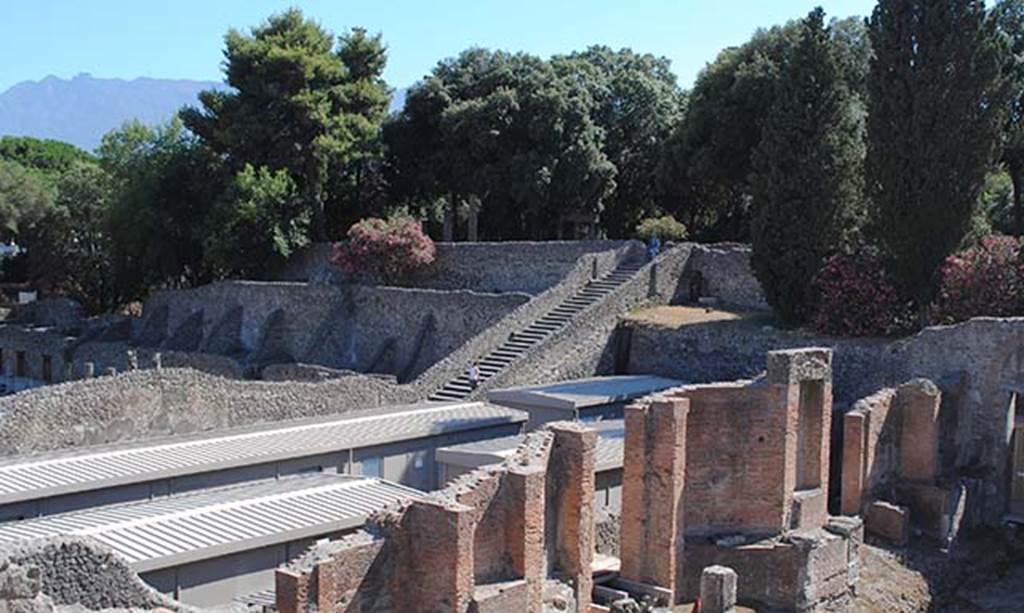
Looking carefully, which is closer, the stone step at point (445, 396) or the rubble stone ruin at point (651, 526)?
the rubble stone ruin at point (651, 526)

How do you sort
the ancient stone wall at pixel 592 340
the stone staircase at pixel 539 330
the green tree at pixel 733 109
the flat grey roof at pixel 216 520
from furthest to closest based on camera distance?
the green tree at pixel 733 109
the ancient stone wall at pixel 592 340
the stone staircase at pixel 539 330
the flat grey roof at pixel 216 520

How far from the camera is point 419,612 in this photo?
13219mm

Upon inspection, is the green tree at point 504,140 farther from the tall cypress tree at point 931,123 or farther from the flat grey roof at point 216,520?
the flat grey roof at point 216,520

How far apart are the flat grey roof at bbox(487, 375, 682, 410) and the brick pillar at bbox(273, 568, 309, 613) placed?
13.1 m

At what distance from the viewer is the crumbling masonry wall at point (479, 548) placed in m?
12.4

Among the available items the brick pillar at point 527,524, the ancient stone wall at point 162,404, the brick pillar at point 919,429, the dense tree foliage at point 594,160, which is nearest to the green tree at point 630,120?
the dense tree foliage at point 594,160

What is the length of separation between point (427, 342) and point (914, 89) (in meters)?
15.3

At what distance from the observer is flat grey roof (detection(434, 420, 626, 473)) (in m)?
20.9

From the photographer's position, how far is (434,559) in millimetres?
13086

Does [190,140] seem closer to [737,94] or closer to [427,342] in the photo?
[427,342]

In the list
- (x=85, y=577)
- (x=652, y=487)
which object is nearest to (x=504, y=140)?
(x=652, y=487)

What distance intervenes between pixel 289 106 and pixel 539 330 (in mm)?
16996

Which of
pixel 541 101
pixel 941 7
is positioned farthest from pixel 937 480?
pixel 541 101

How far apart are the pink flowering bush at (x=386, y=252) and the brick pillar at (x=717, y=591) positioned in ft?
74.2
